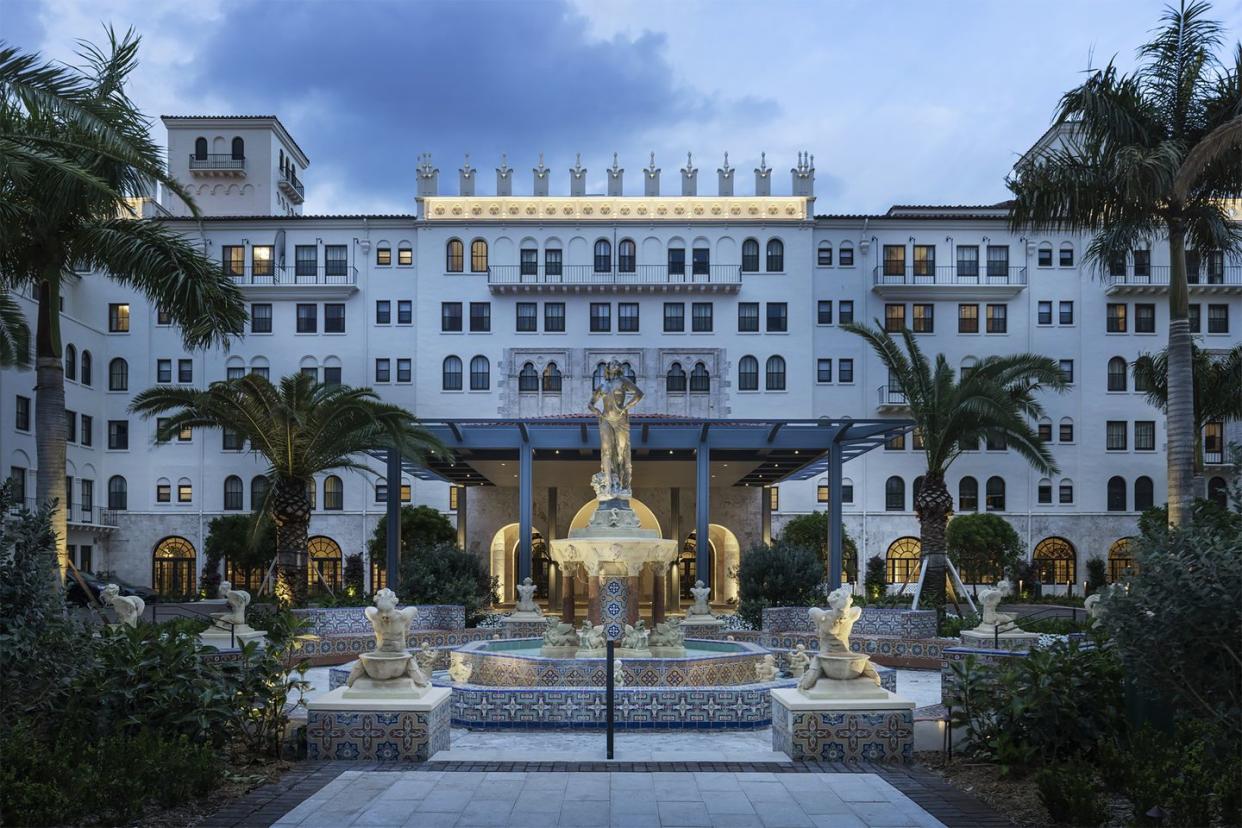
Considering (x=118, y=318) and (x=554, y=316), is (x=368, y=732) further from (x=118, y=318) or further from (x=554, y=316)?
(x=118, y=318)

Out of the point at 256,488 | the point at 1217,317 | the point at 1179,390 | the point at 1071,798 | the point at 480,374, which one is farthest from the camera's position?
the point at 1217,317

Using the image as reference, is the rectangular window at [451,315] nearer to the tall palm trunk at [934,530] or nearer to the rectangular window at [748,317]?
the rectangular window at [748,317]

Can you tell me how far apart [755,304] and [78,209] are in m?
38.0

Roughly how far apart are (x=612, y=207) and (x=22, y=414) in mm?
24933

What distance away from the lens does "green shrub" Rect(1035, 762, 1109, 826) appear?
8000mm

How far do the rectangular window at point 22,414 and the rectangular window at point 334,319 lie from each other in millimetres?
12209

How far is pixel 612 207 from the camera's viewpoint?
5362 cm

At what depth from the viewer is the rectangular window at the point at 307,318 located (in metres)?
53.5

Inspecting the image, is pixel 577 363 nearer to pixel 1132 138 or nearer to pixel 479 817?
pixel 1132 138

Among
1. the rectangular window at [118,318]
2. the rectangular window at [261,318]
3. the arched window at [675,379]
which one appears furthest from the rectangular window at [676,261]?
the rectangular window at [118,318]

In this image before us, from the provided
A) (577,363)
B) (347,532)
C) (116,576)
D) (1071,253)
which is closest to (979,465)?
(1071,253)

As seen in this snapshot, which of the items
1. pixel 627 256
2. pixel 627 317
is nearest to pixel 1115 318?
pixel 627 317

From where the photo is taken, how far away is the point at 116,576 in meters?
50.5

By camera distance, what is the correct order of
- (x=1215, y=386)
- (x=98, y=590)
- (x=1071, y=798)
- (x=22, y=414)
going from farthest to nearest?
(x=22, y=414), (x=98, y=590), (x=1215, y=386), (x=1071, y=798)
